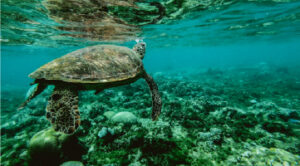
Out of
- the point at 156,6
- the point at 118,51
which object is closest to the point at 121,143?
the point at 118,51

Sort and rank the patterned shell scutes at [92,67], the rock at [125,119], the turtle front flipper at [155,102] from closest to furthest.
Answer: the patterned shell scutes at [92,67], the turtle front flipper at [155,102], the rock at [125,119]

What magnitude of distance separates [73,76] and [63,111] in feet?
2.57

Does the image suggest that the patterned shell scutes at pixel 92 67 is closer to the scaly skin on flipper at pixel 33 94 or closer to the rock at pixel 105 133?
the scaly skin on flipper at pixel 33 94

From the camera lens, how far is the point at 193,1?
830cm

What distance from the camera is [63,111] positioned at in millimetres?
2812

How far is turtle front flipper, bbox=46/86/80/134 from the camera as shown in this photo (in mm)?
2621

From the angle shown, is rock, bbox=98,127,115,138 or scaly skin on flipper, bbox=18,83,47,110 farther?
rock, bbox=98,127,115,138

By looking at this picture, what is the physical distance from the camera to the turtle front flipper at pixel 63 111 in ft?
8.60

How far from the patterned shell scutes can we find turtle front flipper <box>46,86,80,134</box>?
443mm

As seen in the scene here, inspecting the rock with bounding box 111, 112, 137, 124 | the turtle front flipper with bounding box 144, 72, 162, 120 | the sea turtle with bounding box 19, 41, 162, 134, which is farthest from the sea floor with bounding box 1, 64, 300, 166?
the sea turtle with bounding box 19, 41, 162, 134

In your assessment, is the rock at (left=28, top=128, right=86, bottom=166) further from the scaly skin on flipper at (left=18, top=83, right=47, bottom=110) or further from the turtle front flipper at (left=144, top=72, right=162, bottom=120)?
the turtle front flipper at (left=144, top=72, right=162, bottom=120)

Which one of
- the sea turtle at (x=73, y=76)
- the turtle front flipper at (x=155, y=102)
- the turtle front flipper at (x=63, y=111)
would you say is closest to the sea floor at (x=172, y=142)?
the turtle front flipper at (x=155, y=102)

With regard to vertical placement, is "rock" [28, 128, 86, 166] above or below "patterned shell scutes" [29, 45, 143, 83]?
below

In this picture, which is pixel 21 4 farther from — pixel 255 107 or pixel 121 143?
pixel 255 107
